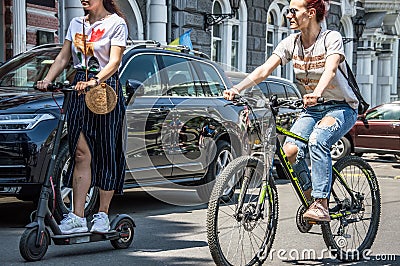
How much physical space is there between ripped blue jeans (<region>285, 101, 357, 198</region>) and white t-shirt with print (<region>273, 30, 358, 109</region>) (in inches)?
3.4

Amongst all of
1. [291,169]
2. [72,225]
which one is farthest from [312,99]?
[72,225]

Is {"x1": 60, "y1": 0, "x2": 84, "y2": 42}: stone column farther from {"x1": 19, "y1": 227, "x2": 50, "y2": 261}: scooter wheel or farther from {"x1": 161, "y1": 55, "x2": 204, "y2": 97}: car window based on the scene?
{"x1": 19, "y1": 227, "x2": 50, "y2": 261}: scooter wheel

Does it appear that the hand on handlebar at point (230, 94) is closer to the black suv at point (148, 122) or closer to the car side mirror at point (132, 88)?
the black suv at point (148, 122)

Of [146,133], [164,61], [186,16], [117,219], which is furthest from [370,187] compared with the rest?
[186,16]

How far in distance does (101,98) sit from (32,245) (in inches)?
44.1

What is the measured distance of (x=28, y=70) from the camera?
29.1ft

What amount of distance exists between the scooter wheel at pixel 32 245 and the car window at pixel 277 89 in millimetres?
7595

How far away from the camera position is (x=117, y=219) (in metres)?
6.34

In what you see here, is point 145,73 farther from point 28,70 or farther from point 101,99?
point 101,99

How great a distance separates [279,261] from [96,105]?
1.73 metres

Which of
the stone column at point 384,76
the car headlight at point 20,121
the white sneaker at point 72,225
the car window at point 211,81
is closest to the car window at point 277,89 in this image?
the car window at point 211,81

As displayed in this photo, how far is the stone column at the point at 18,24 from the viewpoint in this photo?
51.0 ft

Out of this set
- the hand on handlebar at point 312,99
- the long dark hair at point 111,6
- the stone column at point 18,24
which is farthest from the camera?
the stone column at point 18,24

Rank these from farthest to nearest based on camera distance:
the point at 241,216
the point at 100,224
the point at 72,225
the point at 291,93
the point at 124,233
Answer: the point at 291,93, the point at 124,233, the point at 100,224, the point at 72,225, the point at 241,216
